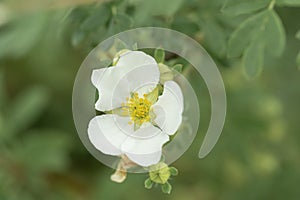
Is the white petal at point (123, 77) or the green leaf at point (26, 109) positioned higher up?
the white petal at point (123, 77)

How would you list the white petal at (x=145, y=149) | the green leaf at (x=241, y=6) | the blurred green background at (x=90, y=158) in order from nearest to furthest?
1. the white petal at (x=145, y=149)
2. the green leaf at (x=241, y=6)
3. the blurred green background at (x=90, y=158)

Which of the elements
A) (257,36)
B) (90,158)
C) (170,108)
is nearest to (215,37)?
(257,36)

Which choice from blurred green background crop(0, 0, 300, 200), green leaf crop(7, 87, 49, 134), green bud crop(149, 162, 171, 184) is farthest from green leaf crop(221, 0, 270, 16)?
green leaf crop(7, 87, 49, 134)

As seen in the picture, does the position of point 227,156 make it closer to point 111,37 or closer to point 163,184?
point 111,37

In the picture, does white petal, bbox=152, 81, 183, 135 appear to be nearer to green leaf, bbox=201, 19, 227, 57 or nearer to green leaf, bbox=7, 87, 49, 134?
green leaf, bbox=201, 19, 227, 57

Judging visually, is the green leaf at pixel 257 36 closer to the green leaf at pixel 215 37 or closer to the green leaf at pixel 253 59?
the green leaf at pixel 253 59

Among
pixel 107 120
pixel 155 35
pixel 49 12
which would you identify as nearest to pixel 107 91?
pixel 107 120

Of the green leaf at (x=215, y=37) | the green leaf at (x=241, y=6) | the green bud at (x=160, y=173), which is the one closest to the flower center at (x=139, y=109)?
the green bud at (x=160, y=173)
